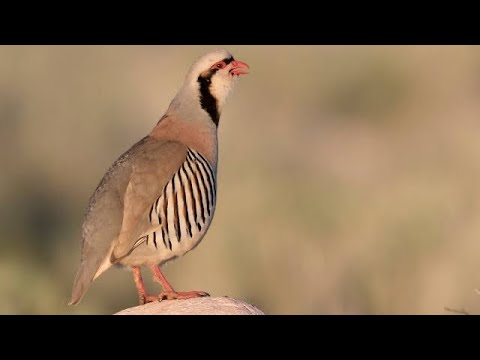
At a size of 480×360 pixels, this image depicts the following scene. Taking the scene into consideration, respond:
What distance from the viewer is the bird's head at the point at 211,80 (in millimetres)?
12375

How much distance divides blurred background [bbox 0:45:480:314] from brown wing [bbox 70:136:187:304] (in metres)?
4.51

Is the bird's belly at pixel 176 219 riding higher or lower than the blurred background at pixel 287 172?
lower

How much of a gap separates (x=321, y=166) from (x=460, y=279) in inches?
205

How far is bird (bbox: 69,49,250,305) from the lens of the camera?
11211mm

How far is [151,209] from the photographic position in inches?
447

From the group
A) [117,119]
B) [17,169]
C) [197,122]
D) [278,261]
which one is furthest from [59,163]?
[197,122]

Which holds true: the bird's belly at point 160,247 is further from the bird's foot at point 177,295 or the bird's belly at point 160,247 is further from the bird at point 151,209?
the bird's foot at point 177,295

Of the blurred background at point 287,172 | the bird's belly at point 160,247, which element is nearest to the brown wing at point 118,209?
the bird's belly at point 160,247

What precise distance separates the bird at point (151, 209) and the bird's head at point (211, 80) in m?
0.39

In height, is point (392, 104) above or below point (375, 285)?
above

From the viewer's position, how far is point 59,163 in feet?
74.4

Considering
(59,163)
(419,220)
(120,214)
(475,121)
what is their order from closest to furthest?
1. (120,214)
2. (419,220)
3. (59,163)
4. (475,121)

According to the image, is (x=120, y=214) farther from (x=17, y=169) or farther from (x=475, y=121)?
(x=475, y=121)

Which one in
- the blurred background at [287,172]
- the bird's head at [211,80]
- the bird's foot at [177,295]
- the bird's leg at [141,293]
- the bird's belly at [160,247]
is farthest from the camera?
the blurred background at [287,172]
